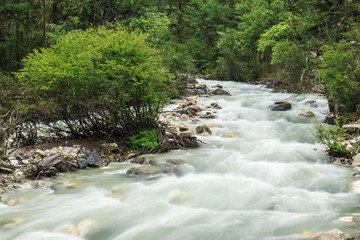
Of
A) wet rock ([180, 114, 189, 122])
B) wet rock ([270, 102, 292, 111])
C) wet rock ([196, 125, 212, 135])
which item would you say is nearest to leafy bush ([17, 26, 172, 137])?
wet rock ([196, 125, 212, 135])

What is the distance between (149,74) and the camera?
10.1m

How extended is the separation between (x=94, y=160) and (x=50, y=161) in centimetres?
131

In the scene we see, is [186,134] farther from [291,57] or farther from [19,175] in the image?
[291,57]

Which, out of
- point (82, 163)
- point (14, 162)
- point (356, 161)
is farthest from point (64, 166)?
point (356, 161)

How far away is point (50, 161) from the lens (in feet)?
27.6

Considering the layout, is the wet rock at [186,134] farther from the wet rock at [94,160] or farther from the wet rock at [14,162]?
the wet rock at [14,162]

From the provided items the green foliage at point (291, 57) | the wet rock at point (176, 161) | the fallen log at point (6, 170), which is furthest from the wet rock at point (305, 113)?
the fallen log at point (6, 170)

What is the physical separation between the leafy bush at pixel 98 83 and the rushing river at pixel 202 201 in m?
1.98

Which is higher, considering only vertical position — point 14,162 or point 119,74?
point 119,74

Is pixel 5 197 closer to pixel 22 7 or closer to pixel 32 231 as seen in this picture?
pixel 32 231

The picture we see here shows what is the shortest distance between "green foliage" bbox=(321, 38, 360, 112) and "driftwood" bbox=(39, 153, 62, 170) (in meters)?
10.1

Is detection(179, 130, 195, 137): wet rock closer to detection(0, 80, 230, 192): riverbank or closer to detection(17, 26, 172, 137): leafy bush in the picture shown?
detection(0, 80, 230, 192): riverbank

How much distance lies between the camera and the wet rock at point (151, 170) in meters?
8.55

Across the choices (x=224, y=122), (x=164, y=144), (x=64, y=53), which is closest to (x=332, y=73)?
(x=224, y=122)
